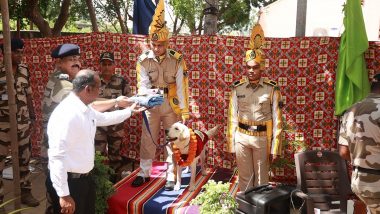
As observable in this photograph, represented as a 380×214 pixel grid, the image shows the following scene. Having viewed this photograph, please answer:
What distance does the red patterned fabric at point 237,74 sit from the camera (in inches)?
213

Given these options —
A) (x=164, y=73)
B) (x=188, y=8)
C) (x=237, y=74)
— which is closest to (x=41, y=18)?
(x=188, y=8)

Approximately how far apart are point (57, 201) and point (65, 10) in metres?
9.33

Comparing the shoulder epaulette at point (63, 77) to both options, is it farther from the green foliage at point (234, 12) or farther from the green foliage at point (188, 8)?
the green foliage at point (234, 12)

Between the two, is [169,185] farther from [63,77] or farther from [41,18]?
[41,18]

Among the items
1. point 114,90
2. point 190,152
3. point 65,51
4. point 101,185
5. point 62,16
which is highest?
point 62,16

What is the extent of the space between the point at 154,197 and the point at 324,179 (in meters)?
2.16

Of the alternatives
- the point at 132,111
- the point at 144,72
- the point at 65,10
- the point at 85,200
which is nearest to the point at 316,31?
the point at 65,10

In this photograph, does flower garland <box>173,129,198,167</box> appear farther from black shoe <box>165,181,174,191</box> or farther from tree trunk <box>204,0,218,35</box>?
tree trunk <box>204,0,218,35</box>

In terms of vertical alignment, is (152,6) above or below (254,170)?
above

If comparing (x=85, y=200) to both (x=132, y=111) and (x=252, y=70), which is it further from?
(x=252, y=70)

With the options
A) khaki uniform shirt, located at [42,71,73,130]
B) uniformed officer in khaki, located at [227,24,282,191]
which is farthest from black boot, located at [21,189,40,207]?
uniformed officer in khaki, located at [227,24,282,191]

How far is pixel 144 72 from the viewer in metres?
5.29

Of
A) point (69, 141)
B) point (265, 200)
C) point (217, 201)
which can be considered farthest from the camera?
point (217, 201)

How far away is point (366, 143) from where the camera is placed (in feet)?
10.9
